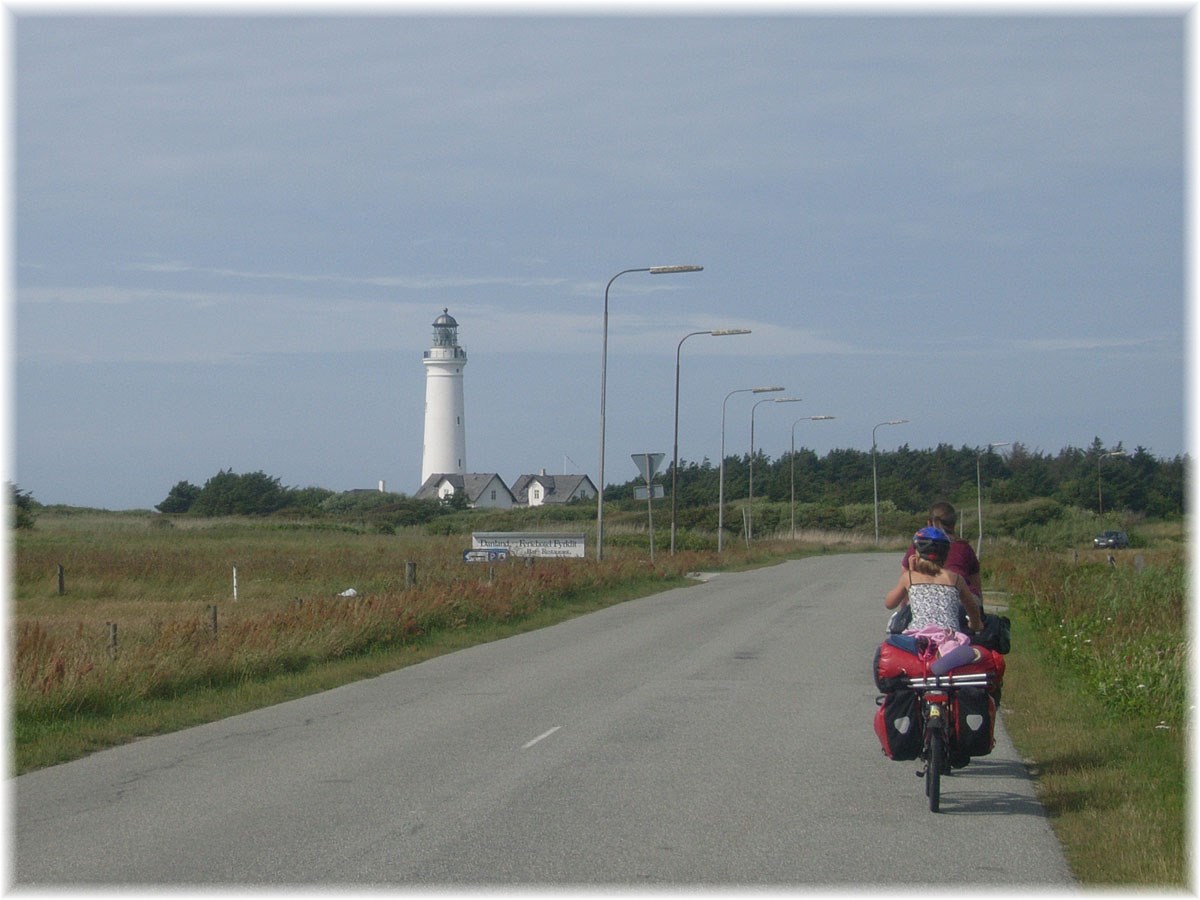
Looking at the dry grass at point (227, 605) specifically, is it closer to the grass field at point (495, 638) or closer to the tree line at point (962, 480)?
the grass field at point (495, 638)

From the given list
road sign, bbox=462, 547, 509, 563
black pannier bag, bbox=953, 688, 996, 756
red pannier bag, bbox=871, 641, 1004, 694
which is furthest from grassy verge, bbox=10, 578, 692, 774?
road sign, bbox=462, 547, 509, 563

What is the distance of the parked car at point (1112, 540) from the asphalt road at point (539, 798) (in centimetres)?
5888

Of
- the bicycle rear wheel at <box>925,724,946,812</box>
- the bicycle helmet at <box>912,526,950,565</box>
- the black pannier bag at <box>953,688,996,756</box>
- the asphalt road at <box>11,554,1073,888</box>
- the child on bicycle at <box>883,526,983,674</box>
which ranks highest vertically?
the bicycle helmet at <box>912,526,950,565</box>

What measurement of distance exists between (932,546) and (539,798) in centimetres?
317

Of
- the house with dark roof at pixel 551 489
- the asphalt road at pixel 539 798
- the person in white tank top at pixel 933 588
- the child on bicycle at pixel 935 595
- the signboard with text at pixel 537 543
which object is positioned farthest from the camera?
the house with dark roof at pixel 551 489

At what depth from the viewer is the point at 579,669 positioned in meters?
17.1

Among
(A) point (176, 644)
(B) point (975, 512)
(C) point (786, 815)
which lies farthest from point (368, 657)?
(B) point (975, 512)

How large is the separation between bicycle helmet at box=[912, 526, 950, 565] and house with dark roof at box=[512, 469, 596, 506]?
119 meters

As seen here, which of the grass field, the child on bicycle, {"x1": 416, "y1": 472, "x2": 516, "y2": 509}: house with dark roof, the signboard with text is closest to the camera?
the child on bicycle

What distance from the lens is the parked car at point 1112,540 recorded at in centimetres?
6969

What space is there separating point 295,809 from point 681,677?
795cm

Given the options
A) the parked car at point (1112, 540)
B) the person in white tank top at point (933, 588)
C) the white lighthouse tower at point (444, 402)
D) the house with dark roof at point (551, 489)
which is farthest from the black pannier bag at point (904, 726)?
the house with dark roof at point (551, 489)

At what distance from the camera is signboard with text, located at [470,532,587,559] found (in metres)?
37.4

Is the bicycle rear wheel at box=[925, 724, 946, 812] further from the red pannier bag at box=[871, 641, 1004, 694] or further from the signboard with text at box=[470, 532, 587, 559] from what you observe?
the signboard with text at box=[470, 532, 587, 559]
